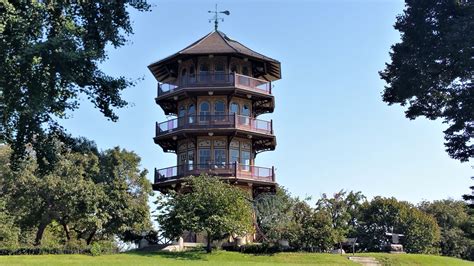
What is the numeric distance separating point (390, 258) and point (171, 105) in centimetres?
1791

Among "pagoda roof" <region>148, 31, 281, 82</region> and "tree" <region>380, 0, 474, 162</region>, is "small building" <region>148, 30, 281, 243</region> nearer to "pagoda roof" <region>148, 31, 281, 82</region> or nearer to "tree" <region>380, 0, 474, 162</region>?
"pagoda roof" <region>148, 31, 281, 82</region>

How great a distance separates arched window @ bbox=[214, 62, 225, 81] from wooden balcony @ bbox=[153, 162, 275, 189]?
217 inches

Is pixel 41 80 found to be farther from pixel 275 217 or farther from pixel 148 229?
pixel 275 217

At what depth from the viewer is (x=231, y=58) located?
3650 cm

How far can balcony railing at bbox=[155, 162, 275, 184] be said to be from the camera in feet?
113

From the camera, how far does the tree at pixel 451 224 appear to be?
53.1 metres

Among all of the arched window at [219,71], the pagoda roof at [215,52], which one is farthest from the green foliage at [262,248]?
the pagoda roof at [215,52]

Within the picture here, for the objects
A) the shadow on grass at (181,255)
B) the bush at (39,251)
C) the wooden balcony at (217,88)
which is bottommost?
the shadow on grass at (181,255)

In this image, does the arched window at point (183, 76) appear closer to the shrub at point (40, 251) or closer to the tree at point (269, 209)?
the tree at point (269, 209)

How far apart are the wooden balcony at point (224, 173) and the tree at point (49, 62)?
1997 centimetres

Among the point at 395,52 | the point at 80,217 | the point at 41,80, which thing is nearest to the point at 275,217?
the point at 80,217

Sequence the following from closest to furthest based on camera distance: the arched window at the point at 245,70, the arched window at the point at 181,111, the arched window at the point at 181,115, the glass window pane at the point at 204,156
A: the glass window pane at the point at 204,156, the arched window at the point at 181,115, the arched window at the point at 181,111, the arched window at the point at 245,70

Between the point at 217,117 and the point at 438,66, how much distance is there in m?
20.1

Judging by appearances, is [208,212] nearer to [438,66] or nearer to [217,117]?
[217,117]
